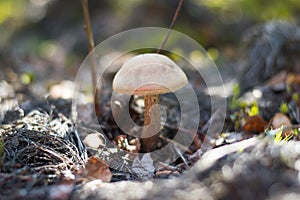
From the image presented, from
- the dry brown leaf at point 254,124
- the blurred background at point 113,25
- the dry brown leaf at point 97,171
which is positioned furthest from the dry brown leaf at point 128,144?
the blurred background at point 113,25

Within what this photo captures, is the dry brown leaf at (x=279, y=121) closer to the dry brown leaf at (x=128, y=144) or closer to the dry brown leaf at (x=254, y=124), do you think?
the dry brown leaf at (x=254, y=124)

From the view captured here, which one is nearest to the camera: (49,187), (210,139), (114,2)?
(49,187)

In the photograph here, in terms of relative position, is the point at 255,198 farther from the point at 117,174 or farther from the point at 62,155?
the point at 62,155

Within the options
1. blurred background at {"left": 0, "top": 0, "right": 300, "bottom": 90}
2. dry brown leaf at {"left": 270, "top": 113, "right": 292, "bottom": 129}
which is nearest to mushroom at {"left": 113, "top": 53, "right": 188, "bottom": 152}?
dry brown leaf at {"left": 270, "top": 113, "right": 292, "bottom": 129}

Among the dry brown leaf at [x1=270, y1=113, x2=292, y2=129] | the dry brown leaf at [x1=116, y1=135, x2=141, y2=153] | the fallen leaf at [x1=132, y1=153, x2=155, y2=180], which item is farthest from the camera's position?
the dry brown leaf at [x1=270, y1=113, x2=292, y2=129]

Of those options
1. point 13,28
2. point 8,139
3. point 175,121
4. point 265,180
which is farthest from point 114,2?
point 265,180

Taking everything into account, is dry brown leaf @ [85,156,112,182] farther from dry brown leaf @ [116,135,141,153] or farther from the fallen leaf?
dry brown leaf @ [116,135,141,153]
